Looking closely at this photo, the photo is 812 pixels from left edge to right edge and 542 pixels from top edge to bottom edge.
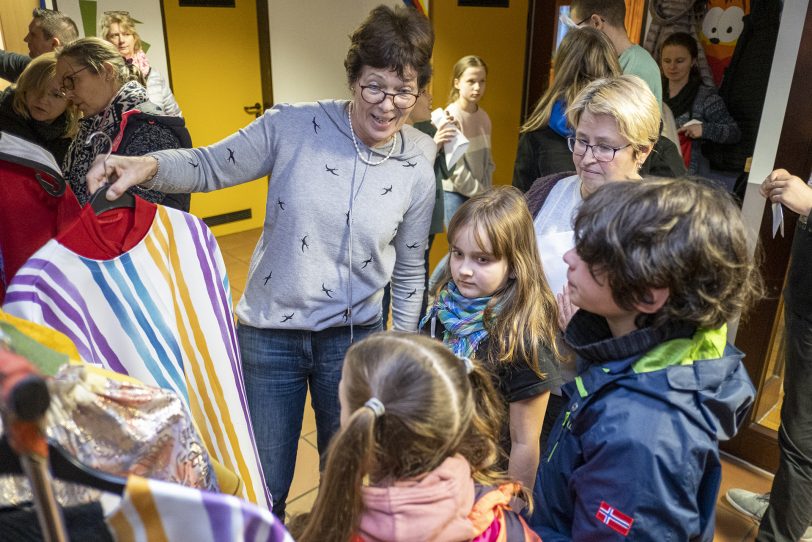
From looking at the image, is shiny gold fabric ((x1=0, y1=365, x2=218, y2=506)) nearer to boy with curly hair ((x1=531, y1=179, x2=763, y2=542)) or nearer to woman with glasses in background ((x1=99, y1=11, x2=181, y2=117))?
boy with curly hair ((x1=531, y1=179, x2=763, y2=542))

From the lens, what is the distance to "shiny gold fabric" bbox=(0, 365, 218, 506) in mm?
619

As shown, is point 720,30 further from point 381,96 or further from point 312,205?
point 312,205

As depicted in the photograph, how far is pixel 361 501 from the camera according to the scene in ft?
2.74

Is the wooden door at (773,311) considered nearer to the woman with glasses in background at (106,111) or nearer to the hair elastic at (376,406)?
the hair elastic at (376,406)

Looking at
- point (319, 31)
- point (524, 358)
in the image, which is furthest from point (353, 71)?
point (319, 31)

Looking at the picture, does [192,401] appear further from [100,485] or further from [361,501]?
[100,485]

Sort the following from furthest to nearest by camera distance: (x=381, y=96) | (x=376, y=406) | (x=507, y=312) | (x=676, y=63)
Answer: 1. (x=676, y=63)
2. (x=381, y=96)
3. (x=507, y=312)
4. (x=376, y=406)

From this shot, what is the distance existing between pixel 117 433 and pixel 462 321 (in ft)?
2.69

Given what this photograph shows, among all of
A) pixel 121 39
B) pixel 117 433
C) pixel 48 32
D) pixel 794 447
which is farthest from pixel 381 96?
pixel 121 39

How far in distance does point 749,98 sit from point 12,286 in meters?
2.97

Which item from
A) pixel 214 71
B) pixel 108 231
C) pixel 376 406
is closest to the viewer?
pixel 376 406

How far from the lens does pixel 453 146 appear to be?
3324 millimetres

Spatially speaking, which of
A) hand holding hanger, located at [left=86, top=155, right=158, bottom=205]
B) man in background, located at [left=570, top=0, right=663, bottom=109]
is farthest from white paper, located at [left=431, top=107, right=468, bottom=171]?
hand holding hanger, located at [left=86, top=155, right=158, bottom=205]

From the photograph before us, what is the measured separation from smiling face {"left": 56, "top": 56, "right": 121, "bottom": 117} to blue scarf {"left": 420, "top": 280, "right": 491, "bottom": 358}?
1.30 m
